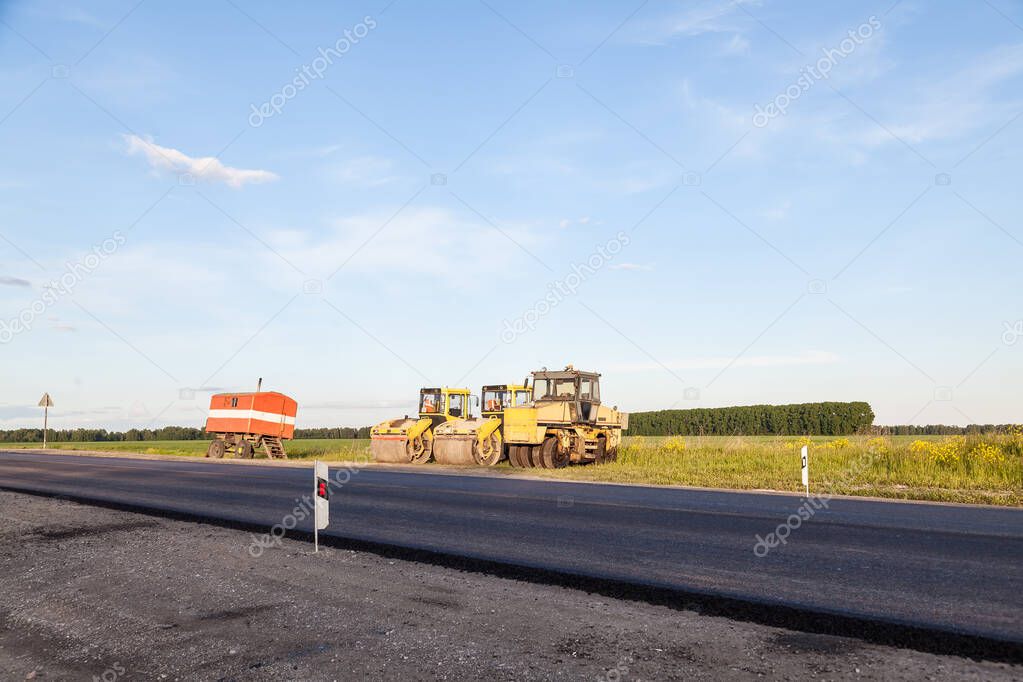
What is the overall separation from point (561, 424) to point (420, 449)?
634cm

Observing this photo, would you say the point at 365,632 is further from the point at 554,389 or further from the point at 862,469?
the point at 554,389

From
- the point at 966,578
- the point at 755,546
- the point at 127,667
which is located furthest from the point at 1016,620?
the point at 127,667

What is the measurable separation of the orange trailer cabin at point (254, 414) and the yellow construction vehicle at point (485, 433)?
41.7 ft

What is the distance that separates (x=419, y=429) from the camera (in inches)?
1078

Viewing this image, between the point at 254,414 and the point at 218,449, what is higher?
the point at 254,414

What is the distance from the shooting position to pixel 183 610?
236 inches

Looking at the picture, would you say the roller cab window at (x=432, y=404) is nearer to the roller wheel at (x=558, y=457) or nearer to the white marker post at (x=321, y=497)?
the roller wheel at (x=558, y=457)

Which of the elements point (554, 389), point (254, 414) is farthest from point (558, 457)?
point (254, 414)

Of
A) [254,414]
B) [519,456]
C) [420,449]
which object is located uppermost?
[254,414]

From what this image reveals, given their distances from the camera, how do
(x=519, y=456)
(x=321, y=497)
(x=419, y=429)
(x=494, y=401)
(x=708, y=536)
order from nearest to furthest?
(x=321, y=497)
(x=708, y=536)
(x=519, y=456)
(x=494, y=401)
(x=419, y=429)

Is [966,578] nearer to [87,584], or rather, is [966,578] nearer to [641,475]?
[87,584]

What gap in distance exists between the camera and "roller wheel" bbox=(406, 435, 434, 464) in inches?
1075

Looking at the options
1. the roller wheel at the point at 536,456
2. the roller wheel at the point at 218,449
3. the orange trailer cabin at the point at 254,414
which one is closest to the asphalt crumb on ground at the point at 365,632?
the roller wheel at the point at 536,456

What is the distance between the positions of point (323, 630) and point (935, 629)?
4.06 m
